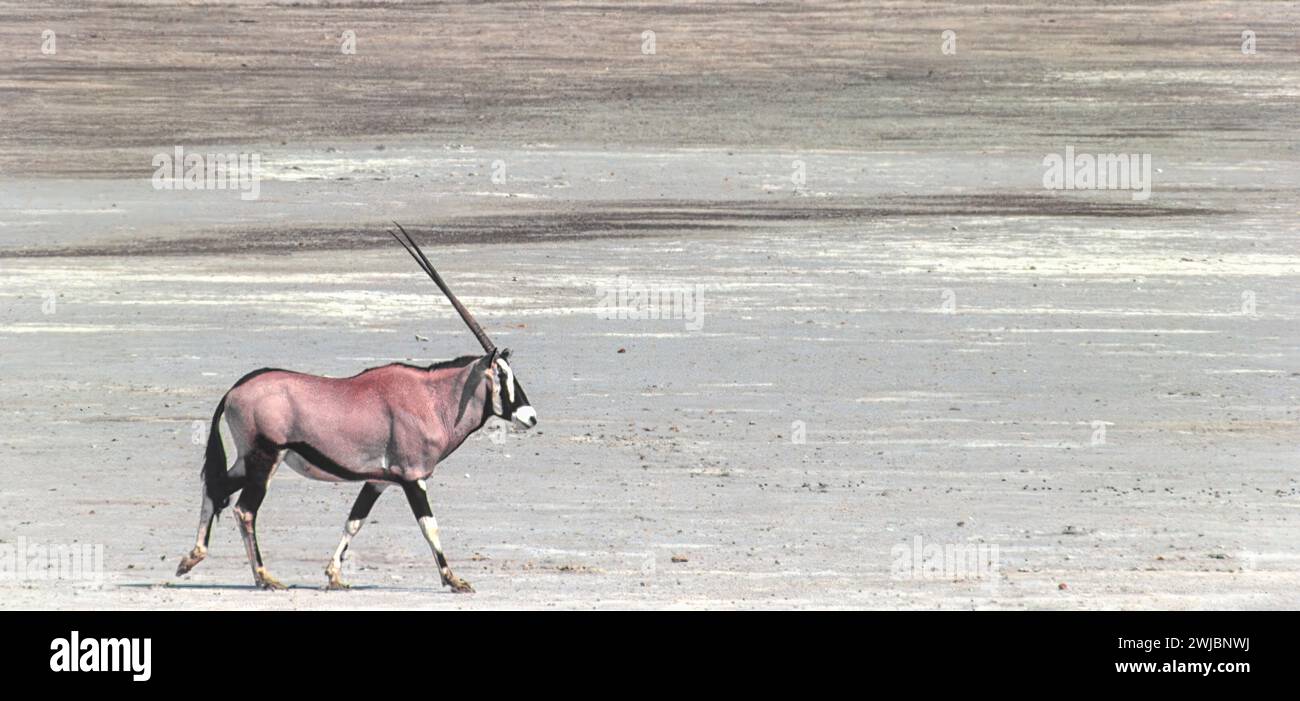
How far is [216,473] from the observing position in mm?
8664

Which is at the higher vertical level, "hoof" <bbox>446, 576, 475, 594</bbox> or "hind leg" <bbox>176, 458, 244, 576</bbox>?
"hind leg" <bbox>176, 458, 244, 576</bbox>

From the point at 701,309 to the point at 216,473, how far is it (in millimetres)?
10729

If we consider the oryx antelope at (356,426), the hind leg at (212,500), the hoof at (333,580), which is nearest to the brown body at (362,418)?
the oryx antelope at (356,426)

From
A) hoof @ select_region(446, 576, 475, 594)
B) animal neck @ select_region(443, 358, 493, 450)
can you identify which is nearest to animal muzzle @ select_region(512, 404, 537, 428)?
animal neck @ select_region(443, 358, 493, 450)

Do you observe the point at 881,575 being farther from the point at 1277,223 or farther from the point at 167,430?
the point at 1277,223

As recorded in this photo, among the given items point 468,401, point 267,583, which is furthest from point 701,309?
point 468,401

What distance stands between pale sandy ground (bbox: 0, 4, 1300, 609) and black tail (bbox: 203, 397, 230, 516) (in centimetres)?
40

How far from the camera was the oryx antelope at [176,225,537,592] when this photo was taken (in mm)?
8422

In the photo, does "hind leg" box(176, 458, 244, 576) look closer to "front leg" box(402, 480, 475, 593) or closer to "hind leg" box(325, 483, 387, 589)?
"hind leg" box(325, 483, 387, 589)

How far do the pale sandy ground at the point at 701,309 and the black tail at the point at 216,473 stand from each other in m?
0.40

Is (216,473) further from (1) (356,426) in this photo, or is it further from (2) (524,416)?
(2) (524,416)

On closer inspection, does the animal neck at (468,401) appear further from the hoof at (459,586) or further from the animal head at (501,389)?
the hoof at (459,586)

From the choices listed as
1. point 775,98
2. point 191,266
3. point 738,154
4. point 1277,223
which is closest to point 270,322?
point 191,266

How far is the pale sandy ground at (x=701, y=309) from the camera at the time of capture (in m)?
10.7
